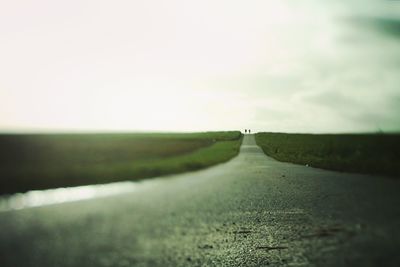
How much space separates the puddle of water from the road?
4.70ft

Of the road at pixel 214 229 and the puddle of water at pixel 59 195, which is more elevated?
the road at pixel 214 229

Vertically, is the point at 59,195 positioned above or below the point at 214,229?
below

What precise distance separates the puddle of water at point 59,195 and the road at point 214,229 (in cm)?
143

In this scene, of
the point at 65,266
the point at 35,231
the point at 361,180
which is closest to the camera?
the point at 65,266

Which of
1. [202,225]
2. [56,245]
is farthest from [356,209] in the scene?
[56,245]

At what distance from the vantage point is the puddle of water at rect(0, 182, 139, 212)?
23.1 meters

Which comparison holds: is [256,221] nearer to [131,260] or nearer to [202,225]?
[202,225]

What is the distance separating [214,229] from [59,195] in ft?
44.7

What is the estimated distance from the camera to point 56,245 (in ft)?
43.9

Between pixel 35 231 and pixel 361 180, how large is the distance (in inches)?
873

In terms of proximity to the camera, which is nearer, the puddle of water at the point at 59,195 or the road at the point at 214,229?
the road at the point at 214,229

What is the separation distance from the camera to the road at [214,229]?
11.9 metres

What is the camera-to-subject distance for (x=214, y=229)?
15633 millimetres

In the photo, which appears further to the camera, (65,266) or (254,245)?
(254,245)
